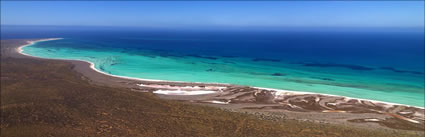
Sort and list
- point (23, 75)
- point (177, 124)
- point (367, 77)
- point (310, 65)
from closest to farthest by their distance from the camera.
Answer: point (177, 124), point (23, 75), point (367, 77), point (310, 65)

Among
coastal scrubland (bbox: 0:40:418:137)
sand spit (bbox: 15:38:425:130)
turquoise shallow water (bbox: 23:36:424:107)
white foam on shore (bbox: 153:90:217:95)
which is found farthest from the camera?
turquoise shallow water (bbox: 23:36:424:107)

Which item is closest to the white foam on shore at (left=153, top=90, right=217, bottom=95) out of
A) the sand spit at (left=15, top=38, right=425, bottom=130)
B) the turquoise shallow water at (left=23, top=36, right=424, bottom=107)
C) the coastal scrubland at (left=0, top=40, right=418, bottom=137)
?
the sand spit at (left=15, top=38, right=425, bottom=130)

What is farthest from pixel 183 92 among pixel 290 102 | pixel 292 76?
pixel 292 76

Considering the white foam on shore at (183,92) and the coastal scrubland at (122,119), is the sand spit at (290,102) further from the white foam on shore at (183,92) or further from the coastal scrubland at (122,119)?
the coastal scrubland at (122,119)

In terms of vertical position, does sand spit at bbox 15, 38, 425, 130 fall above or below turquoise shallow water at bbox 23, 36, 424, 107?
below

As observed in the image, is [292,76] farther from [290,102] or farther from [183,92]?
[183,92]

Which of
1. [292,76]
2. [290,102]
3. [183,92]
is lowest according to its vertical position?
[290,102]

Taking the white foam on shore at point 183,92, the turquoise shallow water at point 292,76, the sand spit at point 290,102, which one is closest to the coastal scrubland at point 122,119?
the white foam on shore at point 183,92

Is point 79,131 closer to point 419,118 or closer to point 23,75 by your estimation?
point 23,75

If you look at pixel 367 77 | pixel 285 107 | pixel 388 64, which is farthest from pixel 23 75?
pixel 388 64

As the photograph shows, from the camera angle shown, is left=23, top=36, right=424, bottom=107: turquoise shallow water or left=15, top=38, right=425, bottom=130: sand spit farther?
left=23, top=36, right=424, bottom=107: turquoise shallow water

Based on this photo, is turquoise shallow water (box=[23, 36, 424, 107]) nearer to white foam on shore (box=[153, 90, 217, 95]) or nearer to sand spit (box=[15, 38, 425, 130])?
sand spit (box=[15, 38, 425, 130])
